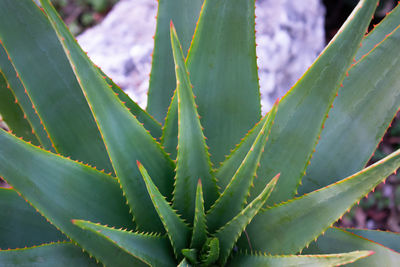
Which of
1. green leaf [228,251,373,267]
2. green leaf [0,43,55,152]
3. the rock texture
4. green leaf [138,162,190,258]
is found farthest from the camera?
the rock texture

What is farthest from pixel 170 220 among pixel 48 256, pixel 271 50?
pixel 271 50

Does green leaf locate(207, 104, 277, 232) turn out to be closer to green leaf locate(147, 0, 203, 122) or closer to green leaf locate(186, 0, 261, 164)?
green leaf locate(186, 0, 261, 164)

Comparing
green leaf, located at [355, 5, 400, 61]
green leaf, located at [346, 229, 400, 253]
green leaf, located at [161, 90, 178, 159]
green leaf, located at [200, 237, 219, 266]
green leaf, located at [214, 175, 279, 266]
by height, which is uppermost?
green leaf, located at [355, 5, 400, 61]

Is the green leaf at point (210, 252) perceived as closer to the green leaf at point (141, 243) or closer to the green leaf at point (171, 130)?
the green leaf at point (141, 243)

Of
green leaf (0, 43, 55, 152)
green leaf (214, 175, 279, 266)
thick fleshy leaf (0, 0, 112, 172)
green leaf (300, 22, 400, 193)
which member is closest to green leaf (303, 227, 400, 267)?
green leaf (300, 22, 400, 193)

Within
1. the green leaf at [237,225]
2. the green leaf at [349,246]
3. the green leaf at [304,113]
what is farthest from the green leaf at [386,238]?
the green leaf at [237,225]

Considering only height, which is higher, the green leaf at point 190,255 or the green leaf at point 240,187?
the green leaf at point 240,187
